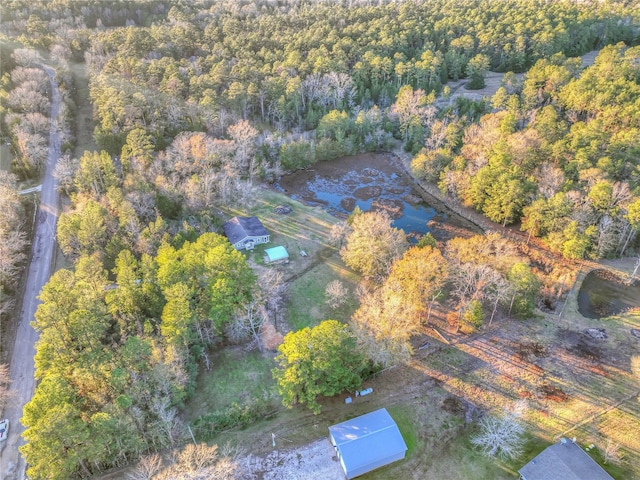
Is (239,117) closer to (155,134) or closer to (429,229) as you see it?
(155,134)

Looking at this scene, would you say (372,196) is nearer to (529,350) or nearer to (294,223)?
(294,223)

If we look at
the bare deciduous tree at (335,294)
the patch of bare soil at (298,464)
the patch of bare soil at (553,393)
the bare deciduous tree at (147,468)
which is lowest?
the patch of bare soil at (298,464)

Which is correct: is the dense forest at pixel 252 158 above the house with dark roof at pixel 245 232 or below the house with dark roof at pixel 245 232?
above

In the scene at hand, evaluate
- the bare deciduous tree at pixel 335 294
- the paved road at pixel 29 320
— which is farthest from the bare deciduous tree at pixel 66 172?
the bare deciduous tree at pixel 335 294

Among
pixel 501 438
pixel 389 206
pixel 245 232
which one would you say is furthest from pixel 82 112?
pixel 501 438

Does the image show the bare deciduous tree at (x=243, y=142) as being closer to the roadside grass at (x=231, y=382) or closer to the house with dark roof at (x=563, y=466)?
the roadside grass at (x=231, y=382)

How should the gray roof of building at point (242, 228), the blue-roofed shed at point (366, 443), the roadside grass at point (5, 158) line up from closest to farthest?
the blue-roofed shed at point (366, 443)
the gray roof of building at point (242, 228)
the roadside grass at point (5, 158)

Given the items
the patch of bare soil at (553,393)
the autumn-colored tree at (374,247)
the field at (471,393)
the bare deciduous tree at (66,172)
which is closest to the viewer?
the field at (471,393)
